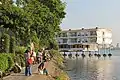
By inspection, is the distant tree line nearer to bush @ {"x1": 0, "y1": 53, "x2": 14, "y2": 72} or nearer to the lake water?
the lake water

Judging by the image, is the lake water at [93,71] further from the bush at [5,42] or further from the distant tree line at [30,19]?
the bush at [5,42]

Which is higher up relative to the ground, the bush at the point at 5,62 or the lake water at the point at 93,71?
the bush at the point at 5,62

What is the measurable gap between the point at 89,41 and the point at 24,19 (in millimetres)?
122295

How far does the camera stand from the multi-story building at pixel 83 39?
150m

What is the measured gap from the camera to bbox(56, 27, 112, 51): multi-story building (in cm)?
15050

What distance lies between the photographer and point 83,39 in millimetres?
156875

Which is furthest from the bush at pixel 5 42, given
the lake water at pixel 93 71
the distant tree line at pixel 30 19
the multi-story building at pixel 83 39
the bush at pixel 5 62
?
the multi-story building at pixel 83 39

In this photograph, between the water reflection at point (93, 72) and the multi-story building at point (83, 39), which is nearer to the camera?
the water reflection at point (93, 72)

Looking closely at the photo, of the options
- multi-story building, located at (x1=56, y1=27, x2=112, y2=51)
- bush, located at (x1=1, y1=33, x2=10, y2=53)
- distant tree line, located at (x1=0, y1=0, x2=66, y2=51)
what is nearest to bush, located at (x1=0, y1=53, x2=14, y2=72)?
bush, located at (x1=1, y1=33, x2=10, y2=53)

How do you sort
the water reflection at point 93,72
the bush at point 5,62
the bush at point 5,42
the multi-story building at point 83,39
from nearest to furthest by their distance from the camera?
the bush at point 5,62 < the bush at point 5,42 < the water reflection at point 93,72 < the multi-story building at point 83,39

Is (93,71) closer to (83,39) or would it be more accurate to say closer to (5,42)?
(5,42)

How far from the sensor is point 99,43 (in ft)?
520

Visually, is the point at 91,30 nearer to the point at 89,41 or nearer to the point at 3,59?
the point at 89,41

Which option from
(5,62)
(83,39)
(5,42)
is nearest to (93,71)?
(5,42)
